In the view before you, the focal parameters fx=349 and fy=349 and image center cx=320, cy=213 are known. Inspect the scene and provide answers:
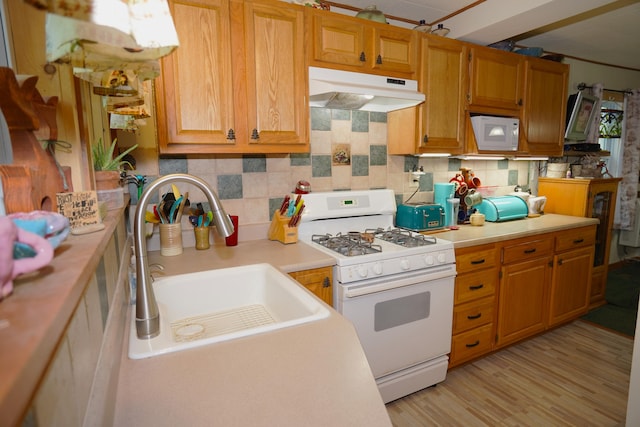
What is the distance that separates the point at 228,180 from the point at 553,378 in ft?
7.82

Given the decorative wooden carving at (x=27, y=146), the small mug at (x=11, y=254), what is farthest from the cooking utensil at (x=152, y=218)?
the small mug at (x=11, y=254)

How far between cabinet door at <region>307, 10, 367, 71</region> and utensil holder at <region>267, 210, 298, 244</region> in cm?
88

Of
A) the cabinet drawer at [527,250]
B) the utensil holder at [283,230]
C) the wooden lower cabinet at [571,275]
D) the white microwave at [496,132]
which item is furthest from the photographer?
the wooden lower cabinet at [571,275]

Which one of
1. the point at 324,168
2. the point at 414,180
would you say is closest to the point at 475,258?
the point at 414,180

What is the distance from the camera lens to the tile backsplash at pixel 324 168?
6.79 ft

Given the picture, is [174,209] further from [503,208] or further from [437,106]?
[503,208]

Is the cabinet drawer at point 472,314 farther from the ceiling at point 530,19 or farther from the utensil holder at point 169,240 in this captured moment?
the ceiling at point 530,19

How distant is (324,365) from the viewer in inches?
30.9

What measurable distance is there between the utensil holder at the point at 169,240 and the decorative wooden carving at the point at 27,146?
1104 millimetres

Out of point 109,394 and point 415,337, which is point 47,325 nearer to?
point 109,394

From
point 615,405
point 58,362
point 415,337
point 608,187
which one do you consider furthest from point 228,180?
point 608,187

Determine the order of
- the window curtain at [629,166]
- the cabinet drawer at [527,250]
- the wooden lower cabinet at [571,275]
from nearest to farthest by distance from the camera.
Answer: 1. the cabinet drawer at [527,250]
2. the wooden lower cabinet at [571,275]
3. the window curtain at [629,166]

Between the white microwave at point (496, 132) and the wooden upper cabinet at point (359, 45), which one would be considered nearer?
the wooden upper cabinet at point (359, 45)

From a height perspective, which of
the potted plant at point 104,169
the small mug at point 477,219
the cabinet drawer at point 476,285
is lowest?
the cabinet drawer at point 476,285
